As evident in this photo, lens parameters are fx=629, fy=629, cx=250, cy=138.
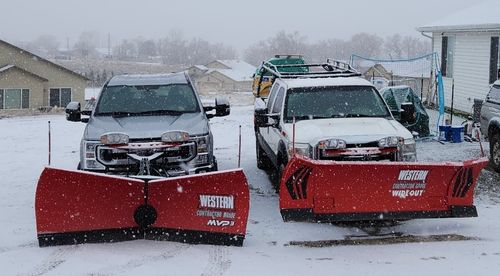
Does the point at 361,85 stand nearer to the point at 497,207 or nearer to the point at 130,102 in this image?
the point at 497,207

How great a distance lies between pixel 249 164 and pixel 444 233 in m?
5.62

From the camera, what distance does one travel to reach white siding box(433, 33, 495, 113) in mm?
20094

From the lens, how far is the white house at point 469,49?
19703 millimetres

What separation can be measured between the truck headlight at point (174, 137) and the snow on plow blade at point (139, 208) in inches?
41.8

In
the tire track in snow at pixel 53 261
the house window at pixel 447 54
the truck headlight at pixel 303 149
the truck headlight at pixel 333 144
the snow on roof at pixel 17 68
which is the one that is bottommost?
the tire track in snow at pixel 53 261

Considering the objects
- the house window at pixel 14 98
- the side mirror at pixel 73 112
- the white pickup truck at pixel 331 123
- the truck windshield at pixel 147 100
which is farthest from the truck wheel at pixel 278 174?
the house window at pixel 14 98

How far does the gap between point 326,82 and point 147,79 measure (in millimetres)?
2920

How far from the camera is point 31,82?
42531 mm

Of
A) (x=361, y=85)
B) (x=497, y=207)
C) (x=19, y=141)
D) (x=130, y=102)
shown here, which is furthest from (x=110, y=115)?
(x=19, y=141)

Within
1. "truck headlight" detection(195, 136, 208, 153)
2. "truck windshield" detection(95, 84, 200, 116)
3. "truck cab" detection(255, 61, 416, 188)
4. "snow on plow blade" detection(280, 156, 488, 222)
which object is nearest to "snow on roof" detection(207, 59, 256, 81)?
"truck cab" detection(255, 61, 416, 188)

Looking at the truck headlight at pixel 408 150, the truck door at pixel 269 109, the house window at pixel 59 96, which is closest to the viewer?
the truck headlight at pixel 408 150

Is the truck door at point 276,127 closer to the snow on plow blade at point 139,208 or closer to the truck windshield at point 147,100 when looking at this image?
the truck windshield at point 147,100

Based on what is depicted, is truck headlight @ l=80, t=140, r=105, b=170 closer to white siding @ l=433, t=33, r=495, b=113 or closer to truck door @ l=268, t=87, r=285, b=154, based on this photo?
truck door @ l=268, t=87, r=285, b=154

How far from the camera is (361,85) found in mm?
9828
